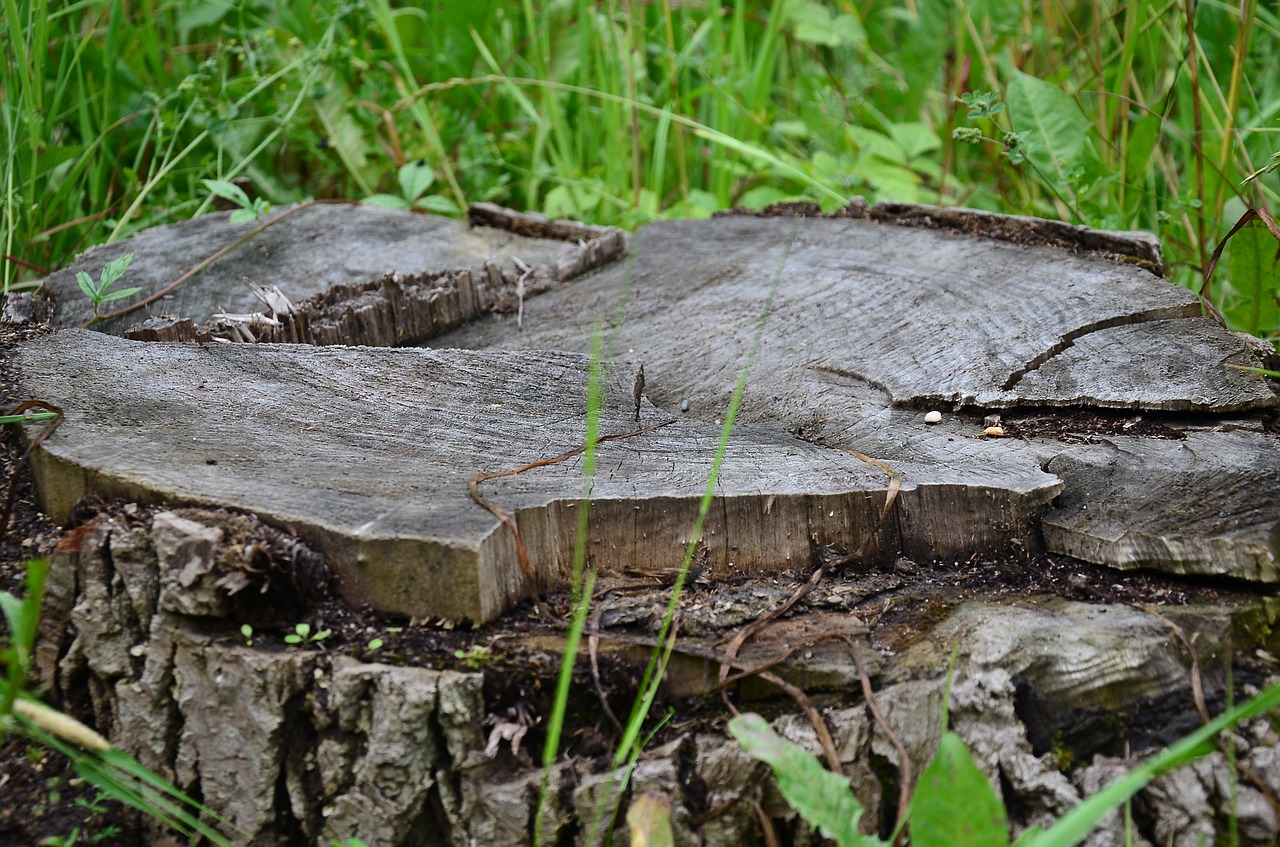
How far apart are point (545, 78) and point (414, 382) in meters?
1.91

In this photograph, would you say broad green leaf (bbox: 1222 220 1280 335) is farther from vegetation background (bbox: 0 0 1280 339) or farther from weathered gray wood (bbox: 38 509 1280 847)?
weathered gray wood (bbox: 38 509 1280 847)

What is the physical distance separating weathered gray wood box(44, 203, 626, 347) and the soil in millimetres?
599

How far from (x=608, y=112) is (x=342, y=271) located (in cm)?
132

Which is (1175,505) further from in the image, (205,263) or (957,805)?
(205,263)

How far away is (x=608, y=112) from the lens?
10.3 feet

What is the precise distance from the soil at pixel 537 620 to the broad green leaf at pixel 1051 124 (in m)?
1.38

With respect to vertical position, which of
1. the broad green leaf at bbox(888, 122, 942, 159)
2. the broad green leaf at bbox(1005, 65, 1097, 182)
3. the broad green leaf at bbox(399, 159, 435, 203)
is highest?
the broad green leaf at bbox(1005, 65, 1097, 182)

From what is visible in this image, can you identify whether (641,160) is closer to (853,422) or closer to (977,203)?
(977,203)

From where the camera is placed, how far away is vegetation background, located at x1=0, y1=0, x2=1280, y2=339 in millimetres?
2447

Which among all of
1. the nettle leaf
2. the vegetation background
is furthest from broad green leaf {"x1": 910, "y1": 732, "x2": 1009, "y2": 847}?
the nettle leaf

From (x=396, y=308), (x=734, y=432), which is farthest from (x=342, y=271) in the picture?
(x=734, y=432)

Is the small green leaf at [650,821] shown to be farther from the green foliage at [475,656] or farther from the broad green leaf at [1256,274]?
the broad green leaf at [1256,274]

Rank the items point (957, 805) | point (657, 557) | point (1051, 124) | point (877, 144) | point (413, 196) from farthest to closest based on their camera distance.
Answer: point (877, 144)
point (413, 196)
point (1051, 124)
point (657, 557)
point (957, 805)

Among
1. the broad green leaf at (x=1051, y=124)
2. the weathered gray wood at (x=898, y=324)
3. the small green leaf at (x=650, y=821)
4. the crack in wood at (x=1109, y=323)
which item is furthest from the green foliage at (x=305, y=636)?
the broad green leaf at (x=1051, y=124)
